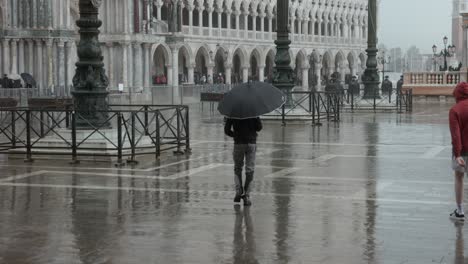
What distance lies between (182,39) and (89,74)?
125ft

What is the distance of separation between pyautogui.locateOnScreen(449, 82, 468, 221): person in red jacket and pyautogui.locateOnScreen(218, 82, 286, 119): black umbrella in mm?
2241

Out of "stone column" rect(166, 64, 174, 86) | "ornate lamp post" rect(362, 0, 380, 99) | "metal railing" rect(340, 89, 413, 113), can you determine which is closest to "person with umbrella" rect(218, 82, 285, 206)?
"metal railing" rect(340, 89, 413, 113)

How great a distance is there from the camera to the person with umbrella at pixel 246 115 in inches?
433

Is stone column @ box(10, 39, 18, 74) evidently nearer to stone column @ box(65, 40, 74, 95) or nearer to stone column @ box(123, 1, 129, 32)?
stone column @ box(65, 40, 74, 95)

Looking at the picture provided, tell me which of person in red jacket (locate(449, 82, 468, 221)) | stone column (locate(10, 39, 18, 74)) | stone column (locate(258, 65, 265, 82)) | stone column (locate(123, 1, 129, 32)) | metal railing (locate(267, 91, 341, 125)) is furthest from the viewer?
stone column (locate(258, 65, 265, 82))

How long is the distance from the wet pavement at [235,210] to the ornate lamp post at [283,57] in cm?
883

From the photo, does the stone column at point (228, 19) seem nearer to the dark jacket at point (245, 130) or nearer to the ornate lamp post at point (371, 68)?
the ornate lamp post at point (371, 68)

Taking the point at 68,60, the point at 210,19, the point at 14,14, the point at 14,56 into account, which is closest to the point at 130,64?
the point at 68,60

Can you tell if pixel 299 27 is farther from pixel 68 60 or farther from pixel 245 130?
pixel 245 130

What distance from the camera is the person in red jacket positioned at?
997cm

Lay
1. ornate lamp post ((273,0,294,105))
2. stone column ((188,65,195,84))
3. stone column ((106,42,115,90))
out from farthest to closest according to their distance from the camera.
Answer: stone column ((188,65,195,84)) → stone column ((106,42,115,90)) → ornate lamp post ((273,0,294,105))

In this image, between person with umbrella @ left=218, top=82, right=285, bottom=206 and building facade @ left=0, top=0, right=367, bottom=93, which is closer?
person with umbrella @ left=218, top=82, right=285, bottom=206

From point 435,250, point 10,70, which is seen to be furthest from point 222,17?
point 435,250

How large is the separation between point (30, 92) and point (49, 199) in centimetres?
2807
